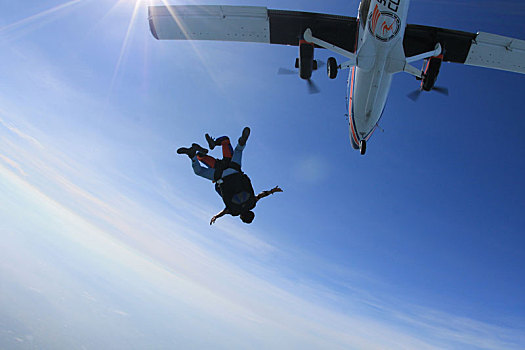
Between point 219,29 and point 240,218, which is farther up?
point 219,29

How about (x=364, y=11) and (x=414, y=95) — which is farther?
(x=414, y=95)

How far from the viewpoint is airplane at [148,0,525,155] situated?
28.3 feet

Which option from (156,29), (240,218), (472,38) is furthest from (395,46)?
(156,29)

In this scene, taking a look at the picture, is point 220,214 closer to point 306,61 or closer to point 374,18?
point 306,61

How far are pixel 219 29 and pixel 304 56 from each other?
157 inches

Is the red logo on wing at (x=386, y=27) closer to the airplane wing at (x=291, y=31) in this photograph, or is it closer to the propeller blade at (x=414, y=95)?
the propeller blade at (x=414, y=95)

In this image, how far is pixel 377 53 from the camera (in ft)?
26.1

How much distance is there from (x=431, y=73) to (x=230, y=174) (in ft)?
25.8

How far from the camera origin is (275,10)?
32.8 ft

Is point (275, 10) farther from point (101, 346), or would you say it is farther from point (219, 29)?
point (101, 346)

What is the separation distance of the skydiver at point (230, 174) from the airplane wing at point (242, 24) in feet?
24.4

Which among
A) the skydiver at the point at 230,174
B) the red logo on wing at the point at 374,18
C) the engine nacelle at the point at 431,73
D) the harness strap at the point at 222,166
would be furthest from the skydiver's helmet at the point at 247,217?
the engine nacelle at the point at 431,73

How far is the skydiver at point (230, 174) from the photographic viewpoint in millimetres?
4285

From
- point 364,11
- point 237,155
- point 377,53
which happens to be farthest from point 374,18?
point 237,155
